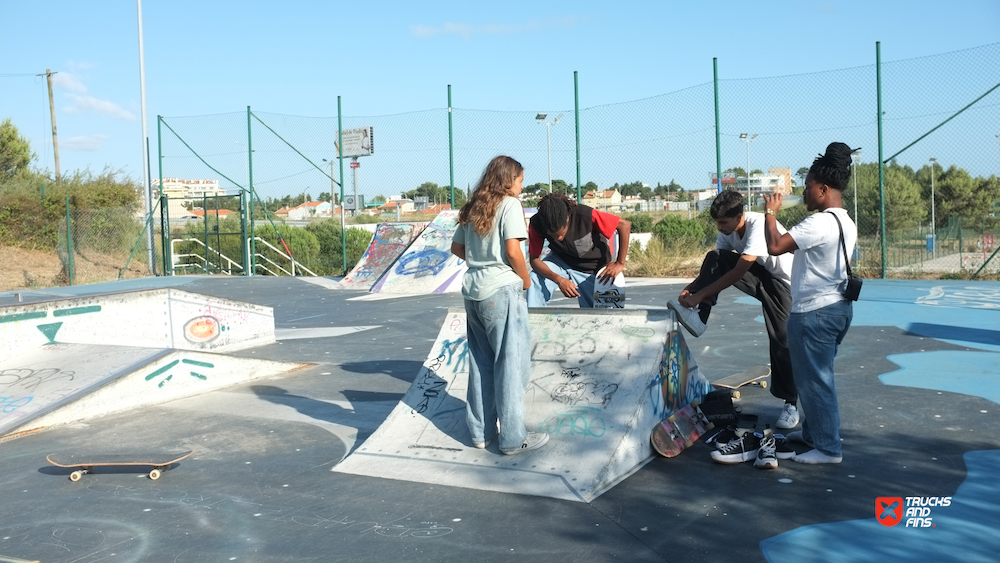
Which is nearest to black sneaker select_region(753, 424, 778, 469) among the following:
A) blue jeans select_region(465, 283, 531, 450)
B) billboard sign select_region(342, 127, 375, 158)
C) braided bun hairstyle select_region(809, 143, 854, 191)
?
blue jeans select_region(465, 283, 531, 450)

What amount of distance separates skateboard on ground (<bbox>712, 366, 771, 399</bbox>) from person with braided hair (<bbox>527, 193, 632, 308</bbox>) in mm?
1244

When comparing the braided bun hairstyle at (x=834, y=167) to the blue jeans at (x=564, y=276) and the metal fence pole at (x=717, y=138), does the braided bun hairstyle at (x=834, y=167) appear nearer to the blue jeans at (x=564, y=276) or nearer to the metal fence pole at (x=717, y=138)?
the blue jeans at (x=564, y=276)

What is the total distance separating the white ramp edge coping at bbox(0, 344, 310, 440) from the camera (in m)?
5.65

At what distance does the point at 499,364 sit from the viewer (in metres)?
4.20

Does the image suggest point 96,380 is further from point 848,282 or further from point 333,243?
point 333,243

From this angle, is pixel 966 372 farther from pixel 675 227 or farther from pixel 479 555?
pixel 675 227

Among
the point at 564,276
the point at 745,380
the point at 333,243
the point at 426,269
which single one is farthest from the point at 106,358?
the point at 333,243

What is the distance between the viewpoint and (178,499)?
3.98 metres

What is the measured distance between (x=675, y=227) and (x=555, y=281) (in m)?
29.3

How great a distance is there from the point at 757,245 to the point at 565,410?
5.29ft

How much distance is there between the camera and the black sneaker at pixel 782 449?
4.12 meters

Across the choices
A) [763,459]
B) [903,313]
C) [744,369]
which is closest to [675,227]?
[903,313]

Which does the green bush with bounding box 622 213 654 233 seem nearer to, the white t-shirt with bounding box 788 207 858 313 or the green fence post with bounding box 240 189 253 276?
the green fence post with bounding box 240 189 253 276

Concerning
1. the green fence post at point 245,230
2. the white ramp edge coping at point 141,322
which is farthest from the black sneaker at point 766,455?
the green fence post at point 245,230
